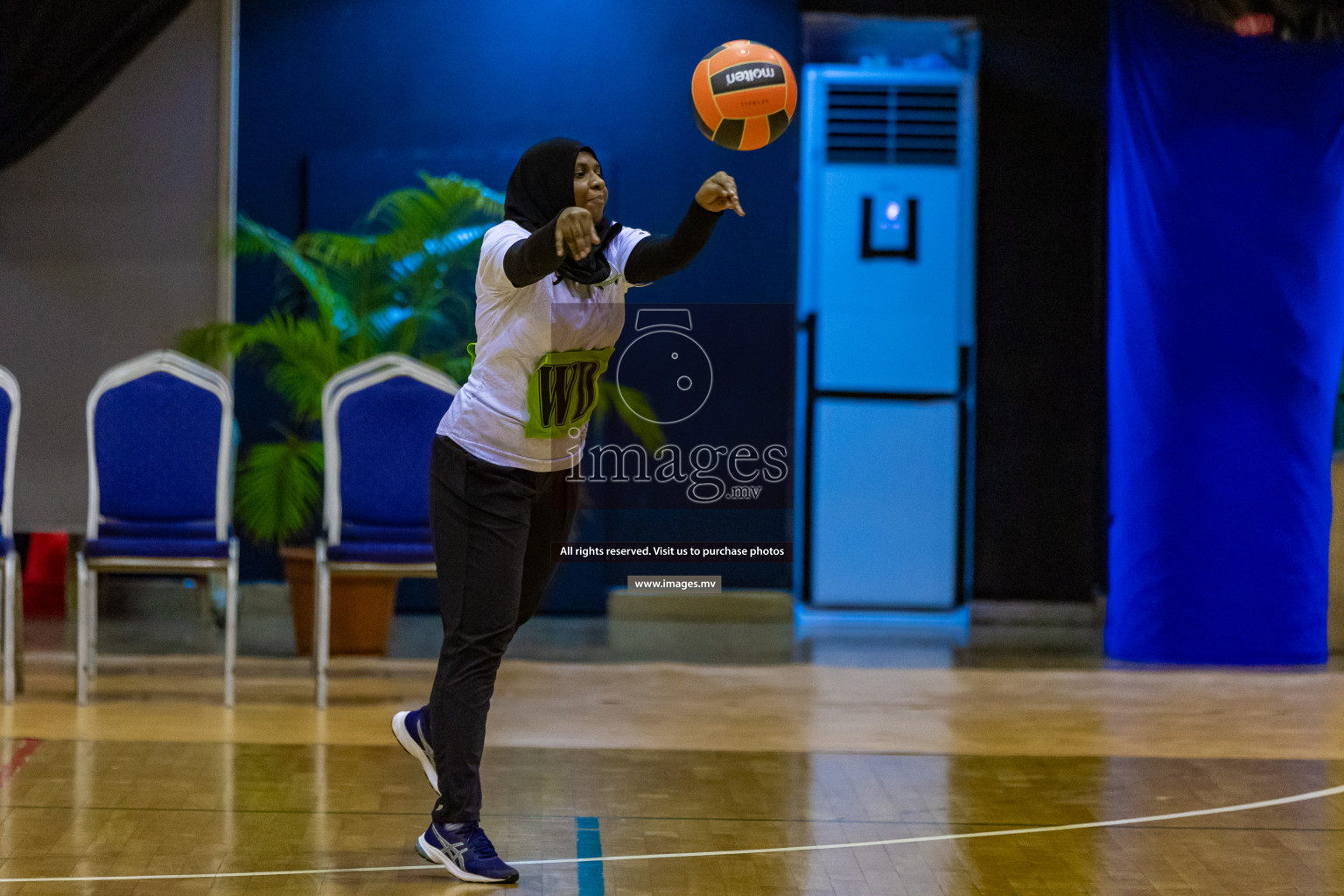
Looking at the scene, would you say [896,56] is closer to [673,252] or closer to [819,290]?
[819,290]

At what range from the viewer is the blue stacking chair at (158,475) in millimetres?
4215

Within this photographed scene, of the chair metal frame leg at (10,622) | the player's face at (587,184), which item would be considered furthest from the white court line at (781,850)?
the chair metal frame leg at (10,622)

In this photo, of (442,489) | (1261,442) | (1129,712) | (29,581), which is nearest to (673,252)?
(442,489)

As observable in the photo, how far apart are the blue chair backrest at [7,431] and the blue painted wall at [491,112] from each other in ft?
4.91

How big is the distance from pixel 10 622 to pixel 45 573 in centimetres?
172

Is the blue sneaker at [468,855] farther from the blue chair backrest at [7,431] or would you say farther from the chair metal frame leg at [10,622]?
the blue chair backrest at [7,431]

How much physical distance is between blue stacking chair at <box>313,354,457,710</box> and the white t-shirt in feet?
5.32

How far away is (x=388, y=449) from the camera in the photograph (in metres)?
4.43

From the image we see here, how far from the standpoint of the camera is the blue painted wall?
19.0 ft

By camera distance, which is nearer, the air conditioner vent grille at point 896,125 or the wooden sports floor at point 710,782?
the wooden sports floor at point 710,782

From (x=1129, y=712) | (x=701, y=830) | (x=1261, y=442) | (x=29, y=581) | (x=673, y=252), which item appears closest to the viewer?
(x=673, y=252)

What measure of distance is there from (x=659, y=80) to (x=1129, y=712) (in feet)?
10.3

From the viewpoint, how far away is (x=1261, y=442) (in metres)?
4.94

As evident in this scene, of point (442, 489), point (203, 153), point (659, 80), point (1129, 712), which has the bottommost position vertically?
point (1129, 712)
